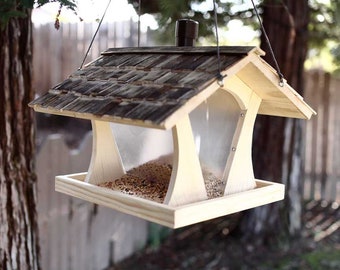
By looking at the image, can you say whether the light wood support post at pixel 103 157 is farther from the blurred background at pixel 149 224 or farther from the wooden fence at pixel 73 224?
the wooden fence at pixel 73 224

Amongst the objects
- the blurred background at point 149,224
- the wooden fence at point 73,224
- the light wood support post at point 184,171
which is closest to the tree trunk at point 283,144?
the blurred background at point 149,224

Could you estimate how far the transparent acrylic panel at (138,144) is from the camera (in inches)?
60.7

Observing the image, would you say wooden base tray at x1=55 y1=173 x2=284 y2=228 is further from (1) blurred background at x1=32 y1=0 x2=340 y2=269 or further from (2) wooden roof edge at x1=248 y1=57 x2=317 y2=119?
(1) blurred background at x1=32 y1=0 x2=340 y2=269

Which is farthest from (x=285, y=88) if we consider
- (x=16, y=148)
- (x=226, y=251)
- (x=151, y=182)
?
(x=226, y=251)

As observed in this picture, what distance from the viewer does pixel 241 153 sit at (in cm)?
143

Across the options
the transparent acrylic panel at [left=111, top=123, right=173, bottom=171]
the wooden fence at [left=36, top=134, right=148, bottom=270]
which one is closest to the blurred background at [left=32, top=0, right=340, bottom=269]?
the wooden fence at [left=36, top=134, right=148, bottom=270]

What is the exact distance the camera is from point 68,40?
3.77 m

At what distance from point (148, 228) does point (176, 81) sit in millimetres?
2902

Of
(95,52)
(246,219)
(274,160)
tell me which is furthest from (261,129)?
(95,52)

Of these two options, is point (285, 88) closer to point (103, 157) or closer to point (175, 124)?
point (175, 124)

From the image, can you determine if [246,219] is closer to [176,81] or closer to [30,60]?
[30,60]

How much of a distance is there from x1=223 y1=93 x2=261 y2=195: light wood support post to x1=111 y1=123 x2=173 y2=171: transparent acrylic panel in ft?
0.78

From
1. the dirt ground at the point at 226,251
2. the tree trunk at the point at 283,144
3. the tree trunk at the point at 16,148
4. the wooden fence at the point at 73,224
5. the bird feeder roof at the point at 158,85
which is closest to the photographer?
the bird feeder roof at the point at 158,85

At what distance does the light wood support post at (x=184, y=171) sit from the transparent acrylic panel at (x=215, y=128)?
0.36 feet
